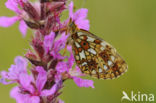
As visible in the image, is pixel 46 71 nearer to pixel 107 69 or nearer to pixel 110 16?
pixel 107 69

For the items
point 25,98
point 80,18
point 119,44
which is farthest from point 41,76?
point 119,44

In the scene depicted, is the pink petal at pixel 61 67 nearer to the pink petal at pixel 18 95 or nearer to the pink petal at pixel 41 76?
the pink petal at pixel 41 76

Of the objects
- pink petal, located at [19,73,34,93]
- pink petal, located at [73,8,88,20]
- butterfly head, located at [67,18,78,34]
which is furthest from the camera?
pink petal, located at [73,8,88,20]

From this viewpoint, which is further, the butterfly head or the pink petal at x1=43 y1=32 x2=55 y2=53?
the butterfly head

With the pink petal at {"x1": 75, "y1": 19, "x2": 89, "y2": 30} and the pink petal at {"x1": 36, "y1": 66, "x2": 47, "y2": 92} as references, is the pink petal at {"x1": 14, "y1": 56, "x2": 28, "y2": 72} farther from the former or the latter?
the pink petal at {"x1": 75, "y1": 19, "x2": 89, "y2": 30}

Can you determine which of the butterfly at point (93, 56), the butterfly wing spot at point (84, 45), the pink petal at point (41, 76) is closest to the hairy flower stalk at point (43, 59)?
the pink petal at point (41, 76)

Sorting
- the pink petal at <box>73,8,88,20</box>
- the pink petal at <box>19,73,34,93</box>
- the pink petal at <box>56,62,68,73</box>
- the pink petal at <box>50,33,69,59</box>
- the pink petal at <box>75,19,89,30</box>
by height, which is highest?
the pink petal at <box>73,8,88,20</box>

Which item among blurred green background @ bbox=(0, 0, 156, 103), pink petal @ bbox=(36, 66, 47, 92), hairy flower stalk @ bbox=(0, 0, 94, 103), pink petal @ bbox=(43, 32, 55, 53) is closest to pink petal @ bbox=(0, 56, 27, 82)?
hairy flower stalk @ bbox=(0, 0, 94, 103)
